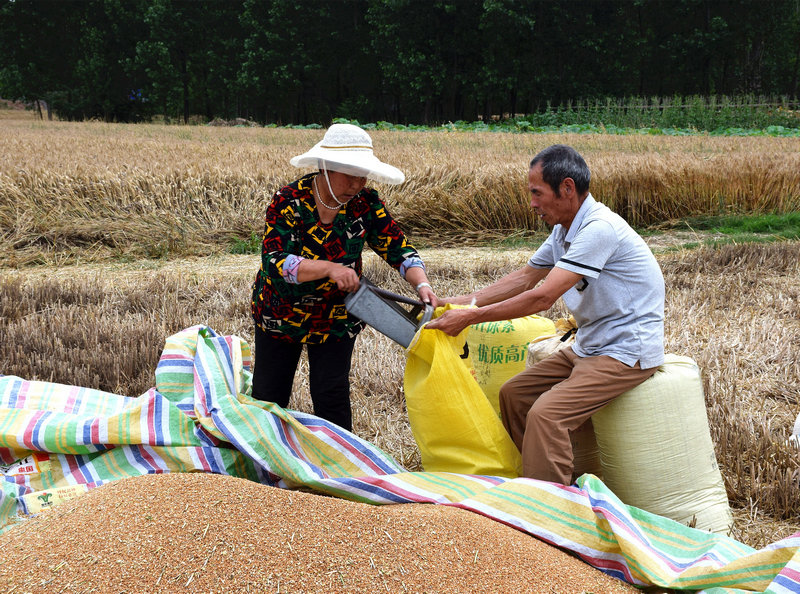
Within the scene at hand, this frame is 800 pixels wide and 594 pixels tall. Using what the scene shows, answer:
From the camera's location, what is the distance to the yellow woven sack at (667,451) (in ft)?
9.04

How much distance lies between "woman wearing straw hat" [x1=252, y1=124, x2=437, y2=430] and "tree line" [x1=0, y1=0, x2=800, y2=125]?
29.1 metres

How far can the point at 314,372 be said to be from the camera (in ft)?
10.2

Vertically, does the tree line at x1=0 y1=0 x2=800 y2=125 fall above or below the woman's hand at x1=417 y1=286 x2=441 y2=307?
above

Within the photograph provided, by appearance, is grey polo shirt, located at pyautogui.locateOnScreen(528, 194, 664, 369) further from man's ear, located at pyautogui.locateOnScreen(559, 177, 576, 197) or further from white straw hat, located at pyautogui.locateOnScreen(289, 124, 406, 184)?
white straw hat, located at pyautogui.locateOnScreen(289, 124, 406, 184)

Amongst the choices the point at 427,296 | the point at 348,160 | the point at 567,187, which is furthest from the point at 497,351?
the point at 348,160

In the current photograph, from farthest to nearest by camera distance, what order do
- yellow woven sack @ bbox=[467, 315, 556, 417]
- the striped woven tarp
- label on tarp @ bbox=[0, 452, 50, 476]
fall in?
yellow woven sack @ bbox=[467, 315, 556, 417], label on tarp @ bbox=[0, 452, 50, 476], the striped woven tarp

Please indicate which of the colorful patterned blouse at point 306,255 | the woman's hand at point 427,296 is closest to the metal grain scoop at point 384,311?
the woman's hand at point 427,296

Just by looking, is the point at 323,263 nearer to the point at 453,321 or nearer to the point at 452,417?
the point at 453,321

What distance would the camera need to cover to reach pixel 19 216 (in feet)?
25.5

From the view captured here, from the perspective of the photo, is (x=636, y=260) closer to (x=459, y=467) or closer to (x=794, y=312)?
(x=459, y=467)

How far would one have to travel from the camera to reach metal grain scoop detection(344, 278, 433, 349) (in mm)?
2820

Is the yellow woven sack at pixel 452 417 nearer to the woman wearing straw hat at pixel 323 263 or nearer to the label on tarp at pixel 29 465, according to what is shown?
the woman wearing straw hat at pixel 323 263

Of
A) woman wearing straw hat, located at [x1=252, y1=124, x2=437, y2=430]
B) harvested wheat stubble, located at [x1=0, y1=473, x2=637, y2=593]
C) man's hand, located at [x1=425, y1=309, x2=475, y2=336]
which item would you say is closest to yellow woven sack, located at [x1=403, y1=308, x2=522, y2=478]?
man's hand, located at [x1=425, y1=309, x2=475, y2=336]

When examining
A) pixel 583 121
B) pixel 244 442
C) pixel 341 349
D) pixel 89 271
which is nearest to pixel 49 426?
pixel 244 442
